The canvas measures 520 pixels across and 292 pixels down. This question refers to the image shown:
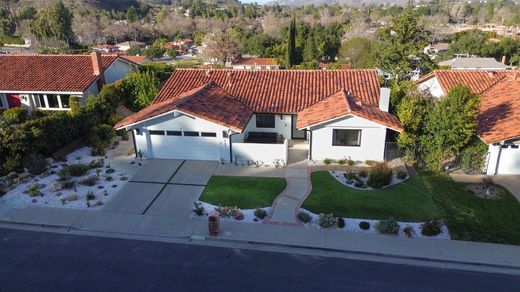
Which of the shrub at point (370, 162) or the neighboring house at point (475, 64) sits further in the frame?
Answer: the neighboring house at point (475, 64)

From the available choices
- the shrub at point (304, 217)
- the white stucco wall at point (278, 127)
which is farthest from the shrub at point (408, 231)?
the white stucco wall at point (278, 127)

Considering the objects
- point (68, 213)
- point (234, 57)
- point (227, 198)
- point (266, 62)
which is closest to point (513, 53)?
point (266, 62)

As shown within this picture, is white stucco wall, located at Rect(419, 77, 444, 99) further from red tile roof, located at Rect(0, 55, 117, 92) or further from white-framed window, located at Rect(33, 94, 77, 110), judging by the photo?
white-framed window, located at Rect(33, 94, 77, 110)

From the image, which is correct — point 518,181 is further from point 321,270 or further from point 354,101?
point 321,270

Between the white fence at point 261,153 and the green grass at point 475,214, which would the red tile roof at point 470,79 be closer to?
the green grass at point 475,214

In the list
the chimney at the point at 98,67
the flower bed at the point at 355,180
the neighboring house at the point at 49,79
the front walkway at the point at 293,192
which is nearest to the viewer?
the front walkway at the point at 293,192

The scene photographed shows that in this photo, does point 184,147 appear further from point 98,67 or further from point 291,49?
point 291,49
